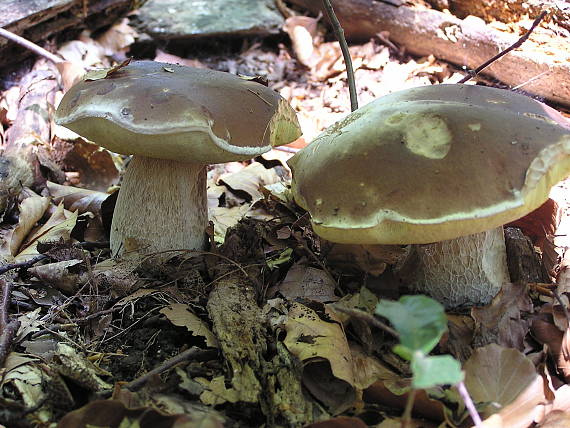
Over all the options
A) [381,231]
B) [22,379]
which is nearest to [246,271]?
[381,231]

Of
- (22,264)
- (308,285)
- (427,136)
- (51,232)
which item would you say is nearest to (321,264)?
(308,285)

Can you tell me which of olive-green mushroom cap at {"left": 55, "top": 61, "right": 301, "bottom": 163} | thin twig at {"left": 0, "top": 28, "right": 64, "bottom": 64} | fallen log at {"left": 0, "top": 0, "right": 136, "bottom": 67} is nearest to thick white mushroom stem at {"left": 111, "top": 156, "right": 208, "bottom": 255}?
olive-green mushroom cap at {"left": 55, "top": 61, "right": 301, "bottom": 163}

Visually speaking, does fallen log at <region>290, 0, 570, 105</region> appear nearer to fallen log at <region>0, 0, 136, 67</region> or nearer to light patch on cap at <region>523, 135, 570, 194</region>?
fallen log at <region>0, 0, 136, 67</region>

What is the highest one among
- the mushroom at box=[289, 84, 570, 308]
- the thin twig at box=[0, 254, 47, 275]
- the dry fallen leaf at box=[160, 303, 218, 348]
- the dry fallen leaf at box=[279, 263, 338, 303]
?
the mushroom at box=[289, 84, 570, 308]

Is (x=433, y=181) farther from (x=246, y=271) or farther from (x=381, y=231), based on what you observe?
(x=246, y=271)

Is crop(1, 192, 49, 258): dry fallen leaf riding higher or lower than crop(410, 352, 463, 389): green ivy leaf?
lower

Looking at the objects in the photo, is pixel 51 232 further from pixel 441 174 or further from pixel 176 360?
pixel 441 174

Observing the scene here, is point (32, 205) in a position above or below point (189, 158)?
below

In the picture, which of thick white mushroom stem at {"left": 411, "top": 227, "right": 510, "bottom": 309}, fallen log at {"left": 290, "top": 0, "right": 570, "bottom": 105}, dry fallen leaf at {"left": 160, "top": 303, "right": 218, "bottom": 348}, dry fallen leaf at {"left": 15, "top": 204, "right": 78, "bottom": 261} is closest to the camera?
dry fallen leaf at {"left": 160, "top": 303, "right": 218, "bottom": 348}
